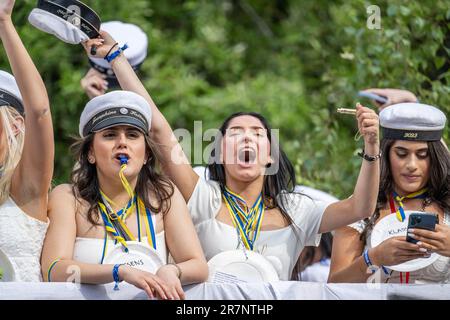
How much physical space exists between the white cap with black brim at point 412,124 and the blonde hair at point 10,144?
1606 mm

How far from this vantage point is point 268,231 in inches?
178

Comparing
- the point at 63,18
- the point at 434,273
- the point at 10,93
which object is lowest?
the point at 434,273

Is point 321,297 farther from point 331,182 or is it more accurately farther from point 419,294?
point 331,182

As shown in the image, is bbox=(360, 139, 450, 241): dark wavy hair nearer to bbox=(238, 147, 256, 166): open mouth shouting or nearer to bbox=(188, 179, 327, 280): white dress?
bbox=(188, 179, 327, 280): white dress

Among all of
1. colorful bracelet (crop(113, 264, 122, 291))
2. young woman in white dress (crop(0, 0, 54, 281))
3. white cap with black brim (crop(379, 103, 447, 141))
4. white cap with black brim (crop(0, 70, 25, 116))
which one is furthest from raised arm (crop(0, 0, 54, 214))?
white cap with black brim (crop(379, 103, 447, 141))

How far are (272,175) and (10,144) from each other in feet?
3.91

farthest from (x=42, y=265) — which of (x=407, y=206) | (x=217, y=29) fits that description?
(x=217, y=29)

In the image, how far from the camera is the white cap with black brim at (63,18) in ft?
13.9

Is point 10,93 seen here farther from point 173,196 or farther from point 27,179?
point 173,196

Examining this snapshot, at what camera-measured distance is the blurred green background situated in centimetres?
675

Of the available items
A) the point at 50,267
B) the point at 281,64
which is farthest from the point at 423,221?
the point at 281,64

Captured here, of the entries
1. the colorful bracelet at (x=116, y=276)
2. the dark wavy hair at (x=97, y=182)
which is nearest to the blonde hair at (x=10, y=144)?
the dark wavy hair at (x=97, y=182)

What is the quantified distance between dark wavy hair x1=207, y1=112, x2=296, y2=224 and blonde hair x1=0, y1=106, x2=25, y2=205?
929 mm

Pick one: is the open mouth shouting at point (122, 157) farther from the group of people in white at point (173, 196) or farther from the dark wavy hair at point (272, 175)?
the dark wavy hair at point (272, 175)
